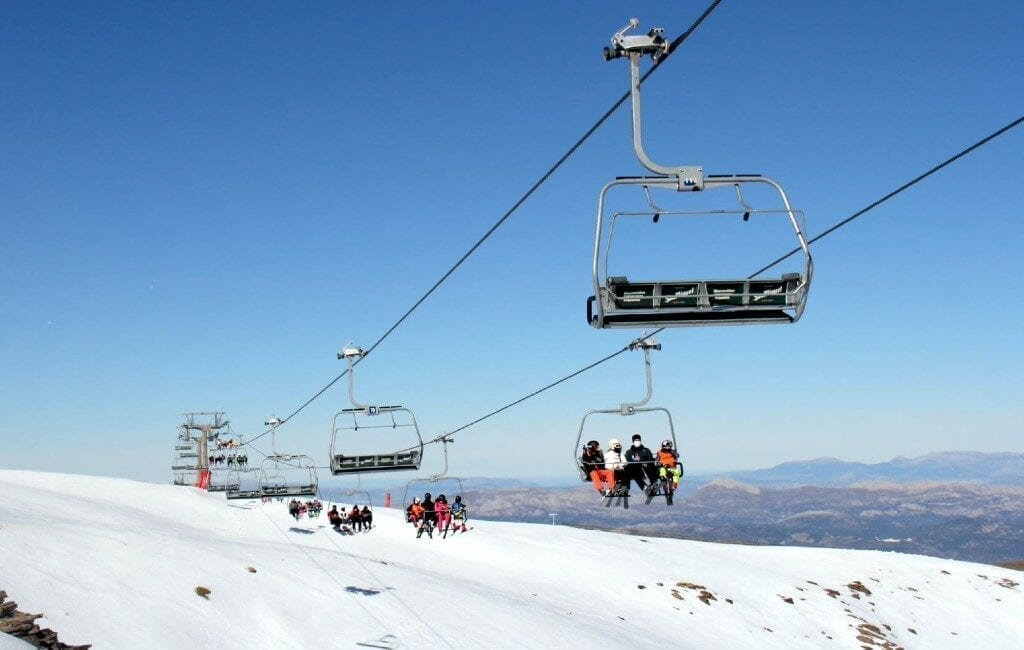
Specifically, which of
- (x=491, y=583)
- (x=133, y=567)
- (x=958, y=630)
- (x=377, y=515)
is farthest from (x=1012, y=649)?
(x=133, y=567)

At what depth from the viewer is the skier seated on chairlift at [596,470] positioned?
60.8 ft

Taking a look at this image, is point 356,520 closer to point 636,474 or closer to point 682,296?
point 636,474

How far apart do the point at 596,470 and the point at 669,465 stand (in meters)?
1.65

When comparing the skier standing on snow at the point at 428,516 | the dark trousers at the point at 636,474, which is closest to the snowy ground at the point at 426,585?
the skier standing on snow at the point at 428,516

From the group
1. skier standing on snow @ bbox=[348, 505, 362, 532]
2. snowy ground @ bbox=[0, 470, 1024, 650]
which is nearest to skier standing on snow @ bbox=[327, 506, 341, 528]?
skier standing on snow @ bbox=[348, 505, 362, 532]

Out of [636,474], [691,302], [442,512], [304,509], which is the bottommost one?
[442,512]

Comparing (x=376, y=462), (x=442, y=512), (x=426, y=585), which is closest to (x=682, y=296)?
(x=376, y=462)

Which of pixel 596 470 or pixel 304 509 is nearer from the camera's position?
pixel 596 470

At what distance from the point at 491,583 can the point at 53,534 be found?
19718 millimetres

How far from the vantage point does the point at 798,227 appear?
388 inches

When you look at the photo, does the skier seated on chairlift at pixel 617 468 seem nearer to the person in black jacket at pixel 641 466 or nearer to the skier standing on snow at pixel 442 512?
the person in black jacket at pixel 641 466

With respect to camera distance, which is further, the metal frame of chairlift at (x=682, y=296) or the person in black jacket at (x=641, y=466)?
the person in black jacket at (x=641, y=466)

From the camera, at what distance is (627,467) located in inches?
731

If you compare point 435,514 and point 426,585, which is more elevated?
point 435,514
